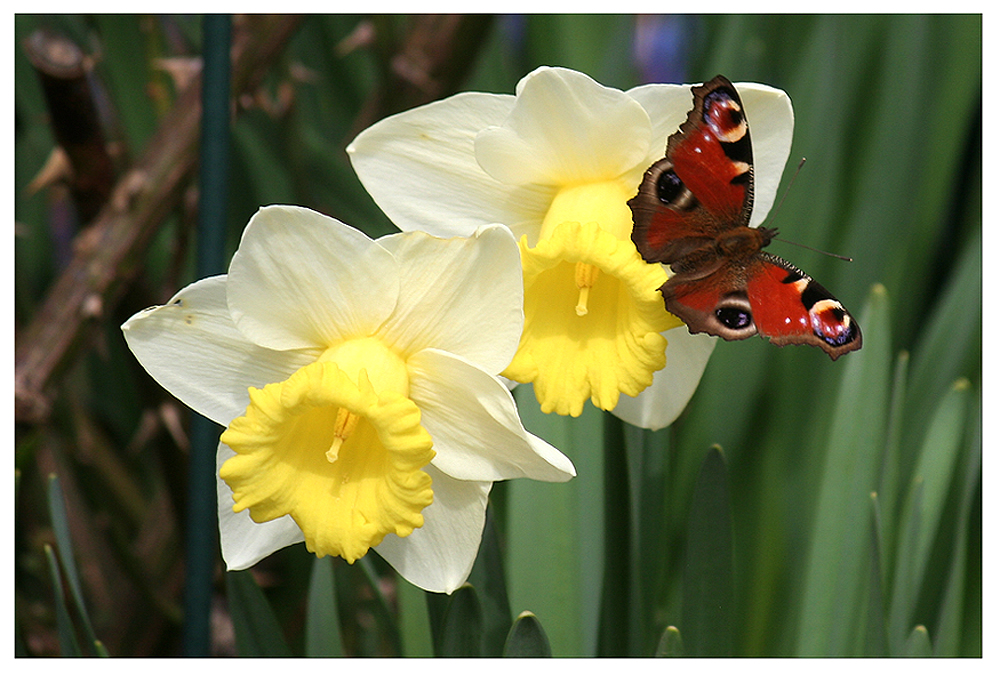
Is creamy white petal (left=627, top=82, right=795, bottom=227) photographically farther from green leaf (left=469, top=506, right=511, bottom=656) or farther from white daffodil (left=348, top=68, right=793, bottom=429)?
green leaf (left=469, top=506, right=511, bottom=656)

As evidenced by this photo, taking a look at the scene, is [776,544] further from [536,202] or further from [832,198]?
[536,202]

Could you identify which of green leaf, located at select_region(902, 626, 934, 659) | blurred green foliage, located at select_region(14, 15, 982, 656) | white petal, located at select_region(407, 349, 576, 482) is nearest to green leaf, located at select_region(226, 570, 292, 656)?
blurred green foliage, located at select_region(14, 15, 982, 656)

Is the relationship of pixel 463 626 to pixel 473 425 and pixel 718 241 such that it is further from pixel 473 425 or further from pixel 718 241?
pixel 718 241

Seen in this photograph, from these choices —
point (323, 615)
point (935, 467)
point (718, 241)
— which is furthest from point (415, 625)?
point (935, 467)

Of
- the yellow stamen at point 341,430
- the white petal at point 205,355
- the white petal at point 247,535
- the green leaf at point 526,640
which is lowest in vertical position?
the green leaf at point 526,640

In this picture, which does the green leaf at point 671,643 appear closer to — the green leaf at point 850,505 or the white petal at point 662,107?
the green leaf at point 850,505

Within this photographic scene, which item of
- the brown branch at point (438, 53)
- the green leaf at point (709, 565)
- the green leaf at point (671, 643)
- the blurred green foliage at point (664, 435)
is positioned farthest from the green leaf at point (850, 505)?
the brown branch at point (438, 53)

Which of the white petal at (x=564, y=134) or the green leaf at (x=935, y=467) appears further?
the green leaf at (x=935, y=467)
